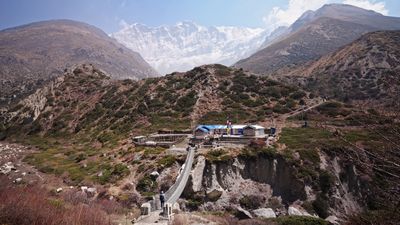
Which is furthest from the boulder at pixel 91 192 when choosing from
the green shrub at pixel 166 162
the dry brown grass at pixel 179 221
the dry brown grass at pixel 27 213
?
the dry brown grass at pixel 27 213

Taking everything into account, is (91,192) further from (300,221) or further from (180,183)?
(300,221)

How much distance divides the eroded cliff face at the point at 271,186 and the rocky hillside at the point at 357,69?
77029mm

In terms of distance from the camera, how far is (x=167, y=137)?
2191 inches

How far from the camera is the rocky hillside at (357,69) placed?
12462 centimetres

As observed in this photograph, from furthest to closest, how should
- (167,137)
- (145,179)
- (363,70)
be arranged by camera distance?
(363,70)
(167,137)
(145,179)

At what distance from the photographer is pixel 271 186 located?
42.1 metres

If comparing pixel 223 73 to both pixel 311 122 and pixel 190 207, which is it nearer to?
pixel 311 122

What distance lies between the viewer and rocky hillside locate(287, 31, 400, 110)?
125 metres

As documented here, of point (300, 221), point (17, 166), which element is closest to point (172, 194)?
point (300, 221)

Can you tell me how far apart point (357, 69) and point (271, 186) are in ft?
405

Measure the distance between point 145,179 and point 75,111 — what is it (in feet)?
Result: 206

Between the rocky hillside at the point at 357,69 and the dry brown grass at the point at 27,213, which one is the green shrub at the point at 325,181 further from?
the rocky hillside at the point at 357,69

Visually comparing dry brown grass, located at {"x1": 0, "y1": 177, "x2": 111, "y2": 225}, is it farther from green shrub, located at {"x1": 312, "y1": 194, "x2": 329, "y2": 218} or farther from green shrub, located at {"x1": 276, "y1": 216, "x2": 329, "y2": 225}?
green shrub, located at {"x1": 312, "y1": 194, "x2": 329, "y2": 218}

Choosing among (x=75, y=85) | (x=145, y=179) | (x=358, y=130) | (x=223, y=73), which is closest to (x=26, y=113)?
(x=75, y=85)
